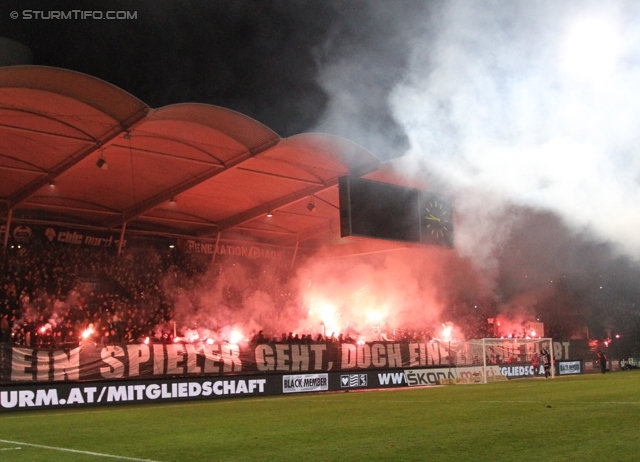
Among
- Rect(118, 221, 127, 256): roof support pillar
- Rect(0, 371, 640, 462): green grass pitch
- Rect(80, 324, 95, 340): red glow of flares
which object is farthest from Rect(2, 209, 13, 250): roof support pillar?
Rect(0, 371, 640, 462): green grass pitch

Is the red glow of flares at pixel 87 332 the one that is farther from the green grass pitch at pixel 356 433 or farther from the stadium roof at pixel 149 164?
the green grass pitch at pixel 356 433

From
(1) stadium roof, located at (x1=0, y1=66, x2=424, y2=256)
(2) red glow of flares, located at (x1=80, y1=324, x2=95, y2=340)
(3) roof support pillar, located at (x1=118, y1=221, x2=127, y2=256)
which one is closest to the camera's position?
(1) stadium roof, located at (x1=0, y1=66, x2=424, y2=256)

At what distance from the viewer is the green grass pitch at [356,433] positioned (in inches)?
271

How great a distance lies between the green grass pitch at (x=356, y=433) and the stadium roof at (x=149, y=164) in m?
8.04

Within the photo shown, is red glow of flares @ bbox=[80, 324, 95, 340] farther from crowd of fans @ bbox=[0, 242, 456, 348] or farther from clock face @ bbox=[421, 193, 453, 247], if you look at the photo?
clock face @ bbox=[421, 193, 453, 247]

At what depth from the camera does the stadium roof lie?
1733 centimetres

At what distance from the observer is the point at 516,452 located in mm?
6547

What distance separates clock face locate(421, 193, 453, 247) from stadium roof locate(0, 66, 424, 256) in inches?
86.8

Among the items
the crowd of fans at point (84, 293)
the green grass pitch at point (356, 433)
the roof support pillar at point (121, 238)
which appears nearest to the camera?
the green grass pitch at point (356, 433)

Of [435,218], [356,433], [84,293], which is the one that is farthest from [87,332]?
[356,433]

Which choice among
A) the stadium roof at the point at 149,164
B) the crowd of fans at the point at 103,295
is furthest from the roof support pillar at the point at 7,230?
the crowd of fans at the point at 103,295

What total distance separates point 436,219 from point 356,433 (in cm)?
1382

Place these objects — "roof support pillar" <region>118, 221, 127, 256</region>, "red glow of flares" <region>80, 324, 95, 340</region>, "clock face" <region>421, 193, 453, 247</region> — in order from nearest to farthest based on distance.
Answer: "clock face" <region>421, 193, 453, 247</region> < "red glow of flares" <region>80, 324, 95, 340</region> < "roof support pillar" <region>118, 221, 127, 256</region>

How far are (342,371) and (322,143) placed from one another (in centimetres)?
761
